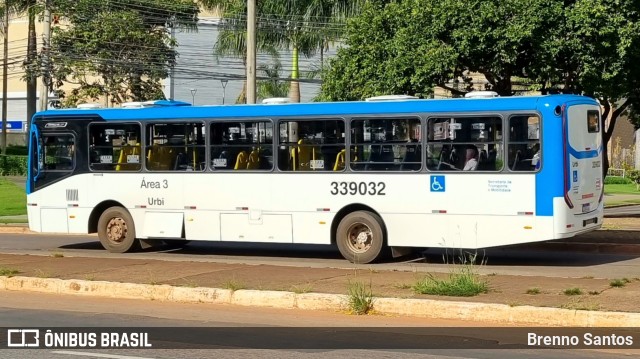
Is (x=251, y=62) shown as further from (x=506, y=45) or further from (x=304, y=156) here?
(x=304, y=156)

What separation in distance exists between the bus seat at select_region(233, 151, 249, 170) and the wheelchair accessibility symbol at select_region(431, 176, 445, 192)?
3.78m

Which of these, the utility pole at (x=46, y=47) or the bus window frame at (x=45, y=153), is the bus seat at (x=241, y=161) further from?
the utility pole at (x=46, y=47)

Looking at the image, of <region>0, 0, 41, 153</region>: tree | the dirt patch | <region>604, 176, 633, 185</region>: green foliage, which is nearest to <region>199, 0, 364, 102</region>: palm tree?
<region>0, 0, 41, 153</region>: tree

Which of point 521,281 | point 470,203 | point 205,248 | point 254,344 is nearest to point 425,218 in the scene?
point 470,203

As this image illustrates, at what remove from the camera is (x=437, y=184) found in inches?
683

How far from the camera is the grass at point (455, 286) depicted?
12312mm

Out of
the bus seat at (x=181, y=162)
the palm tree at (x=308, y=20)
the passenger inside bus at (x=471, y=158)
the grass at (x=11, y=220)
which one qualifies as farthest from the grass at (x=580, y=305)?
the palm tree at (x=308, y=20)

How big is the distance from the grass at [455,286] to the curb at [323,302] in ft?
1.63

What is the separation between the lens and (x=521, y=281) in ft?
45.0

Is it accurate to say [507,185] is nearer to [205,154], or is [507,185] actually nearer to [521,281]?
[521,281]

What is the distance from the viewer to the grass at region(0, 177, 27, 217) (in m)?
37.3

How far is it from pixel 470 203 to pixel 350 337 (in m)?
6.84

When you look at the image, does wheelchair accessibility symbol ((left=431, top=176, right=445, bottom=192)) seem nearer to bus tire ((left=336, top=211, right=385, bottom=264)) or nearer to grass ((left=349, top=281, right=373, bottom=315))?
bus tire ((left=336, top=211, right=385, bottom=264))

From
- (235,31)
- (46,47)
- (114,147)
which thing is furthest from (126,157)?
(235,31)
